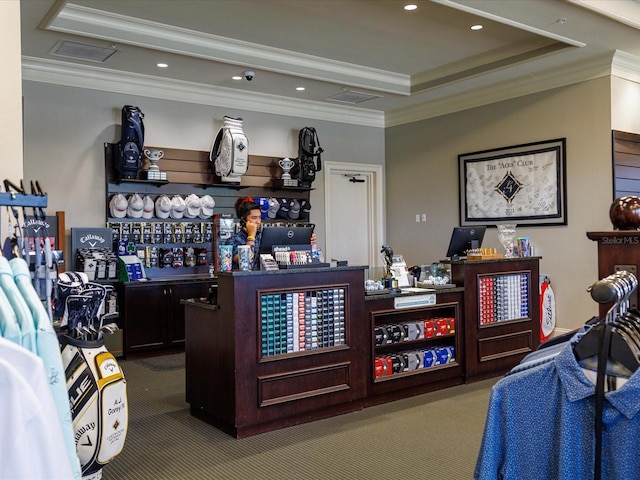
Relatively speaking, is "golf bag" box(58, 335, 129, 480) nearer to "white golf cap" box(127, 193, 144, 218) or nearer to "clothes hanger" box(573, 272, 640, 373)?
"clothes hanger" box(573, 272, 640, 373)

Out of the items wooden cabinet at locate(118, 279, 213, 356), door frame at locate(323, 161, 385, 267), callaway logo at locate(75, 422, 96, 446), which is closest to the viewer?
callaway logo at locate(75, 422, 96, 446)

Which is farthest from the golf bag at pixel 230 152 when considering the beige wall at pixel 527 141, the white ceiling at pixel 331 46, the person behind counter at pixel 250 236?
the beige wall at pixel 527 141

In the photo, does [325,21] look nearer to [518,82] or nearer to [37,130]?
A: [518,82]

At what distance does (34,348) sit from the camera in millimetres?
1351

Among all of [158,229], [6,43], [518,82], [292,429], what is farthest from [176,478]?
[518,82]

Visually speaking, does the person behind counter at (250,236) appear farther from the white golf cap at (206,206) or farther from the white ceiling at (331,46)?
the white golf cap at (206,206)

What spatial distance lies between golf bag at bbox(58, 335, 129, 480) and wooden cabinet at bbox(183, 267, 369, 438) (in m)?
1.19

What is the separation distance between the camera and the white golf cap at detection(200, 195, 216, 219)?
6914mm

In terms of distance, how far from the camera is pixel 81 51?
5.70 meters

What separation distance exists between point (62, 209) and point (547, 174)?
549 cm

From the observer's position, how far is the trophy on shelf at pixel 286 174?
300 inches

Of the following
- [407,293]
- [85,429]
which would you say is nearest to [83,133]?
[407,293]

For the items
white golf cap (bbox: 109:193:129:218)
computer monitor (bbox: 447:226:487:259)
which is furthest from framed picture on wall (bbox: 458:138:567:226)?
white golf cap (bbox: 109:193:129:218)

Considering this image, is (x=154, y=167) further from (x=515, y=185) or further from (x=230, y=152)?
(x=515, y=185)
